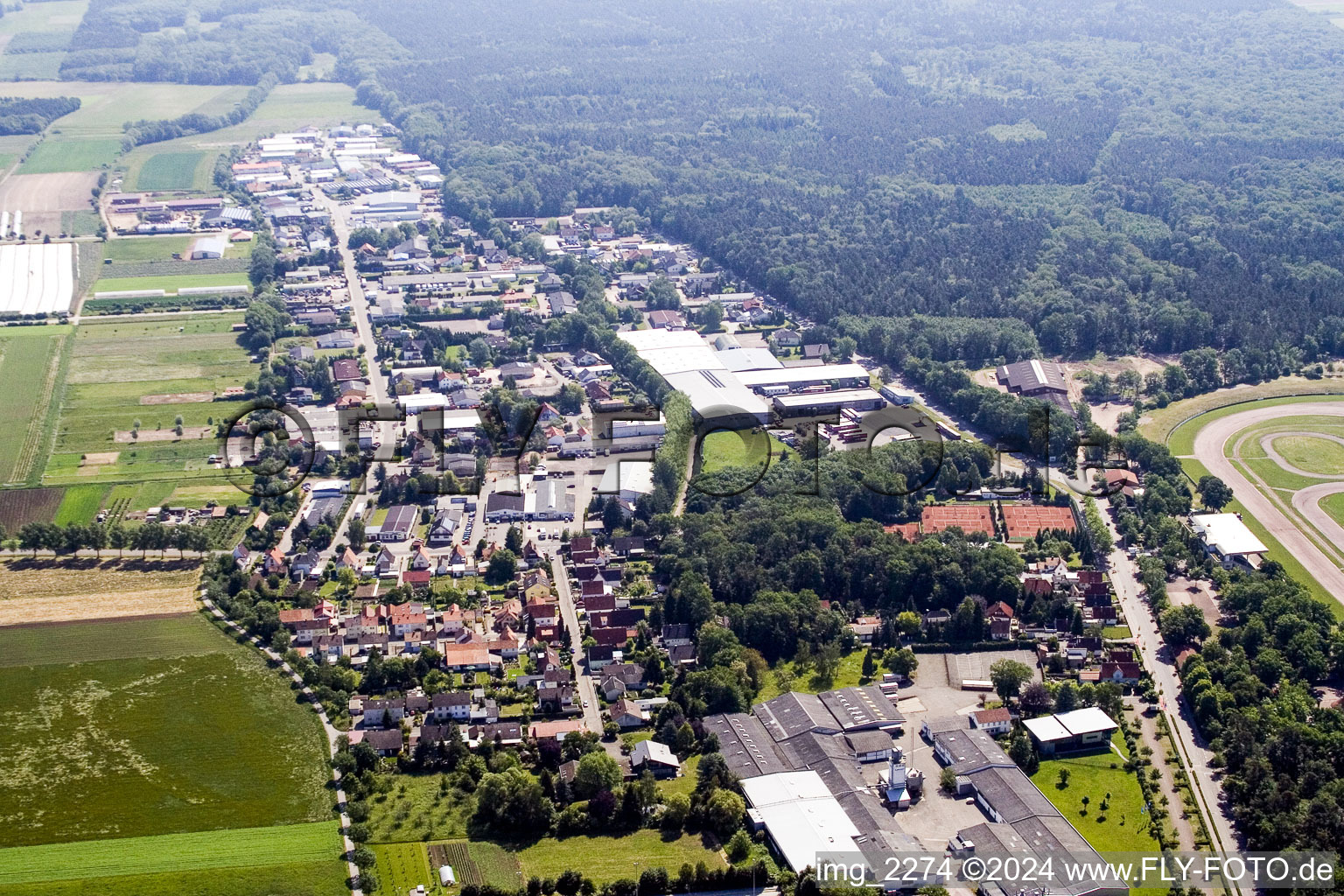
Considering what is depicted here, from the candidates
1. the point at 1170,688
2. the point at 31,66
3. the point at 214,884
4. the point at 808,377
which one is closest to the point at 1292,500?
the point at 1170,688

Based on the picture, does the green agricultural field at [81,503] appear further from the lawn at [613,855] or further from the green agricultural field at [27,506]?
the lawn at [613,855]

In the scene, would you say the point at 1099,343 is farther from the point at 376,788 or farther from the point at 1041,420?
the point at 376,788

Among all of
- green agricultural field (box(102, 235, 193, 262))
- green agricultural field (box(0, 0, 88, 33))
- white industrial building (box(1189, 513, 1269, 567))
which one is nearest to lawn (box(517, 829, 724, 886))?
white industrial building (box(1189, 513, 1269, 567))

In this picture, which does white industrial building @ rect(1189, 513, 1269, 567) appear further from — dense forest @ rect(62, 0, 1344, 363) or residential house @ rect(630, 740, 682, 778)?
residential house @ rect(630, 740, 682, 778)

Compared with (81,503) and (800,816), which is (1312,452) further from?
(81,503)

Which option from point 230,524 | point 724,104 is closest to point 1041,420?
point 230,524
